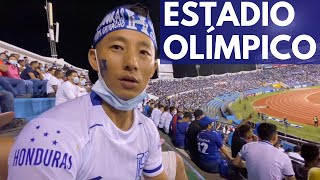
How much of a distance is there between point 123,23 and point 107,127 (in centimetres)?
26

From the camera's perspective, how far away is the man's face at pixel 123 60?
2.83 ft

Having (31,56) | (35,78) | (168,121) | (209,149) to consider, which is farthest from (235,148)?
(31,56)

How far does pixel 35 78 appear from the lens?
361cm

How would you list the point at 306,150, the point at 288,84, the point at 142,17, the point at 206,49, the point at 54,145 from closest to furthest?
the point at 54,145, the point at 142,17, the point at 306,150, the point at 206,49, the point at 288,84

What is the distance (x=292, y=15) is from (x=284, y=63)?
462 millimetres

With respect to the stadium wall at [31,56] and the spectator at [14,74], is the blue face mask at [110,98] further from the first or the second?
the spectator at [14,74]

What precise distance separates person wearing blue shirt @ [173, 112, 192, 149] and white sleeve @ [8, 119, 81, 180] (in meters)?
3.10

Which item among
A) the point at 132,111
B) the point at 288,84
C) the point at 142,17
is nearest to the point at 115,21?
the point at 142,17

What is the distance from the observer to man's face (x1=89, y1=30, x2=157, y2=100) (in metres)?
0.86

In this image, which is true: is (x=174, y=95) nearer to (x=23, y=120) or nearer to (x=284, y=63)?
(x=284, y=63)

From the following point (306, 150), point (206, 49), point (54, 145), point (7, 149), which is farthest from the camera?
point (206, 49)

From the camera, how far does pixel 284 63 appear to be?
11.6 ft

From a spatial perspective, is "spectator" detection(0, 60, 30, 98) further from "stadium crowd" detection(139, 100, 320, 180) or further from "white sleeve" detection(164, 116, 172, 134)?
"white sleeve" detection(164, 116, 172, 134)

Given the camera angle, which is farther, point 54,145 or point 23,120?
point 23,120
